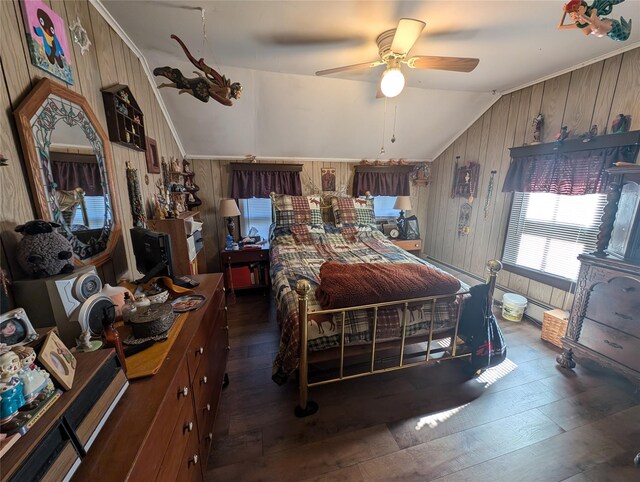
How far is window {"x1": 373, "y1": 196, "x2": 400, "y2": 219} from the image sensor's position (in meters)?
4.29

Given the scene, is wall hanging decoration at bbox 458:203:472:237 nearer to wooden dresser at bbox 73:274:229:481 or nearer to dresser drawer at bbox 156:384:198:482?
wooden dresser at bbox 73:274:229:481

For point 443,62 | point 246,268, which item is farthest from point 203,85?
point 246,268

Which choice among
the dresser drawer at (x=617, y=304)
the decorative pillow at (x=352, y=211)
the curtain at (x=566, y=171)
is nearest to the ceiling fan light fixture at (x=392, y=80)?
the curtain at (x=566, y=171)

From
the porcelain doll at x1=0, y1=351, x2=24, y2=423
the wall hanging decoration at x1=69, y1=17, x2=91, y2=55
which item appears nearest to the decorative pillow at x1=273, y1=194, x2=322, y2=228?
the wall hanging decoration at x1=69, y1=17, x2=91, y2=55

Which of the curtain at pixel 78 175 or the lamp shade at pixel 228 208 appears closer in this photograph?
the curtain at pixel 78 175

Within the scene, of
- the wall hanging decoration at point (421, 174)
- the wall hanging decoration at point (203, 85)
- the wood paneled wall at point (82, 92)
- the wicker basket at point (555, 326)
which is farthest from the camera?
the wall hanging decoration at point (421, 174)

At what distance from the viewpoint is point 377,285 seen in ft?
5.24

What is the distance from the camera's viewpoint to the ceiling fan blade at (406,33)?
1.42 metres

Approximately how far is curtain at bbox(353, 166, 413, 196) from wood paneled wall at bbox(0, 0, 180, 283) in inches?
103

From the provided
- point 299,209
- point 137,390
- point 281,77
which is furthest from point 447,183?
point 137,390

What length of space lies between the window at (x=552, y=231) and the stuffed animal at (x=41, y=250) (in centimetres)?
367

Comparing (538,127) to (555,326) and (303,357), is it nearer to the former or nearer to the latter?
(555,326)

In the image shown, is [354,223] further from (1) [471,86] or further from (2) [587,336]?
(2) [587,336]

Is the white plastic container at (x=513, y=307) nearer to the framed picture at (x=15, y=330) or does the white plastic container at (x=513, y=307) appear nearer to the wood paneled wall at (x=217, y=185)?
the wood paneled wall at (x=217, y=185)
